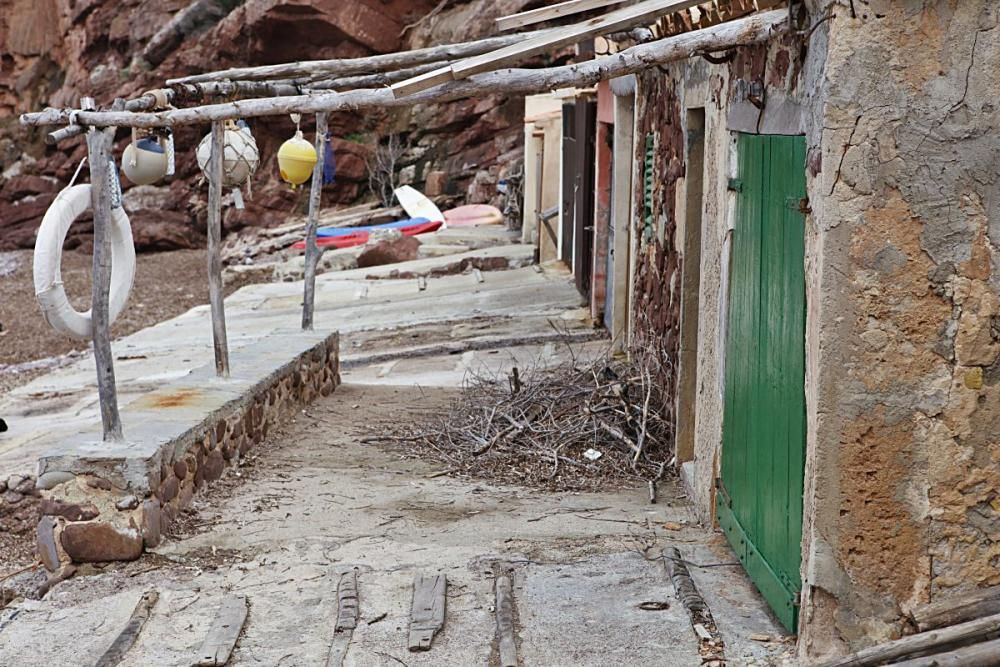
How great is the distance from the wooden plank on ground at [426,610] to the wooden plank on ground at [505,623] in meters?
0.21

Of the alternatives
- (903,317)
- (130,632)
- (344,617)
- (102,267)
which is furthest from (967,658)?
(102,267)

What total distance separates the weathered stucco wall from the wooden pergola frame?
1.89 feet

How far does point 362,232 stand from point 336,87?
48.4 ft

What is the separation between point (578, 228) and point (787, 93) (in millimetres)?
8530

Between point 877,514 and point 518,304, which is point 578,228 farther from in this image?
point 877,514

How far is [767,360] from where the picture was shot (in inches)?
170

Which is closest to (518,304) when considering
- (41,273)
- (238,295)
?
(238,295)

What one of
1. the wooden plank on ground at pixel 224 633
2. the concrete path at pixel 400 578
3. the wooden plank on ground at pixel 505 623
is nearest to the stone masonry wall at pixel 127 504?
the concrete path at pixel 400 578

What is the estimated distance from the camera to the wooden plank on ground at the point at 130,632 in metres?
4.21

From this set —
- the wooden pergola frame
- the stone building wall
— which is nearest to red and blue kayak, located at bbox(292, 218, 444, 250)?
the wooden pergola frame

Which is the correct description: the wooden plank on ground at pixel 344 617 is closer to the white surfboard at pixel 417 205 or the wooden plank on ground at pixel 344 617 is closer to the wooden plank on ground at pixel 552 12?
the wooden plank on ground at pixel 552 12

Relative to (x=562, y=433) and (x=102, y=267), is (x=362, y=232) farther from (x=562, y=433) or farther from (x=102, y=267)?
(x=102, y=267)

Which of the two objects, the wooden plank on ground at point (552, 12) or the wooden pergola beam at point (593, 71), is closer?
the wooden pergola beam at point (593, 71)

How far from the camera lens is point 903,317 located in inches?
137
